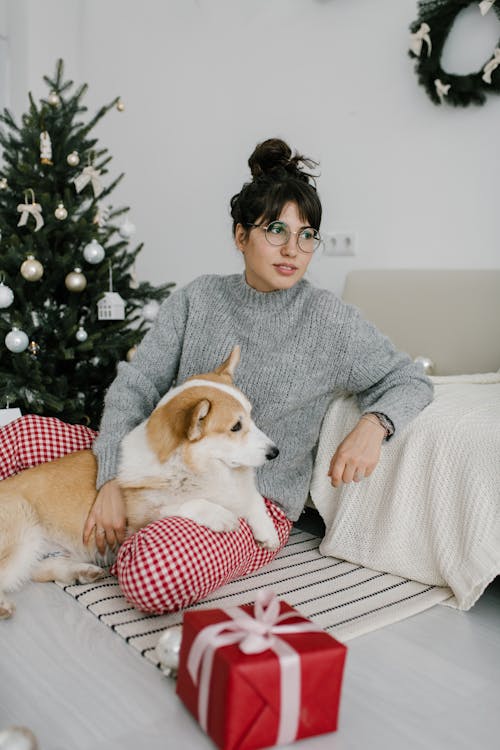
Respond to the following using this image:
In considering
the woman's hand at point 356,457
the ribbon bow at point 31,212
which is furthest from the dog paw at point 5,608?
the ribbon bow at point 31,212

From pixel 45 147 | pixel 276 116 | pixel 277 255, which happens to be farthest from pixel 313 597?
pixel 276 116

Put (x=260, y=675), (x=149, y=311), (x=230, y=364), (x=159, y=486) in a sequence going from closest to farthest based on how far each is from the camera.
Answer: (x=260, y=675)
(x=159, y=486)
(x=230, y=364)
(x=149, y=311)

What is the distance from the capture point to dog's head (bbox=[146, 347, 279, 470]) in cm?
144

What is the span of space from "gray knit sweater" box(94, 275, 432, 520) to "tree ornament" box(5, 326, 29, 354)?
632 millimetres

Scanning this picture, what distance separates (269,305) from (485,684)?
1.01 metres

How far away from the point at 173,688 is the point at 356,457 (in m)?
0.64

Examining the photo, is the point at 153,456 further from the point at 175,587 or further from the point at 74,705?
the point at 74,705

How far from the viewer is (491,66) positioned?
241cm

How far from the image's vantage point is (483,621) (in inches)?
→ 58.4

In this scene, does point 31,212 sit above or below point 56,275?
above

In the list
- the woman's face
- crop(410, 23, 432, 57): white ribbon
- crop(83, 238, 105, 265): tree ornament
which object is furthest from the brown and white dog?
crop(410, 23, 432, 57): white ribbon

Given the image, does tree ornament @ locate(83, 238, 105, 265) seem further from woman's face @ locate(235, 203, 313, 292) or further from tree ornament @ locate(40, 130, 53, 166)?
woman's face @ locate(235, 203, 313, 292)

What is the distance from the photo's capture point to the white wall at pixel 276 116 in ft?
8.59

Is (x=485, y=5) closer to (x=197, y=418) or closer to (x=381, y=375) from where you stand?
(x=381, y=375)
